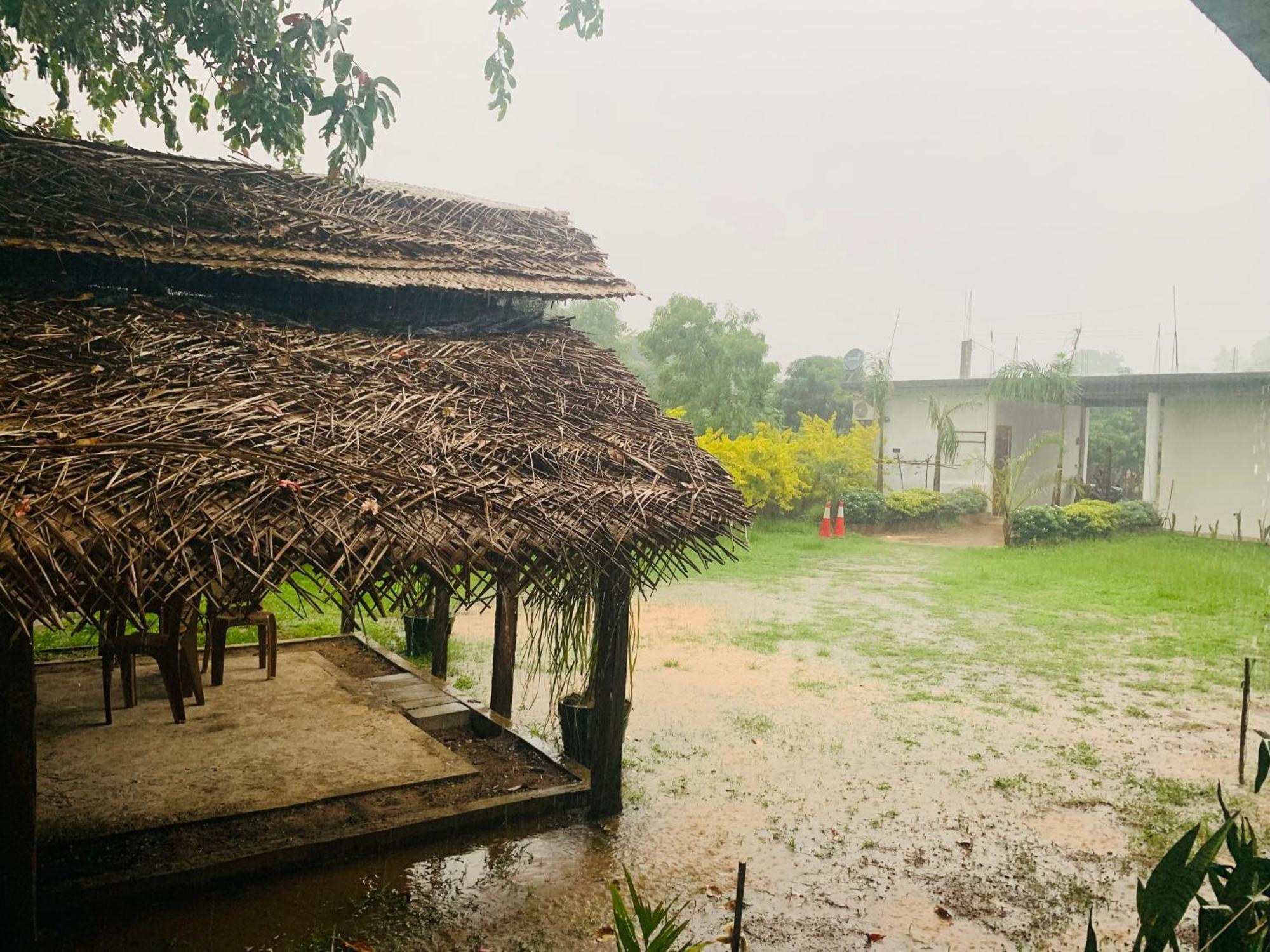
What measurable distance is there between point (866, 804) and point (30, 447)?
4807mm

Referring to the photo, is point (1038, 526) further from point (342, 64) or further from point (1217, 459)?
point (342, 64)

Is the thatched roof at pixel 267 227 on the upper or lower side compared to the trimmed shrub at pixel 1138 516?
upper

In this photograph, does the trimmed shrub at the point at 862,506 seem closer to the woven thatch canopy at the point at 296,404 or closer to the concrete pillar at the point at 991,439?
the concrete pillar at the point at 991,439

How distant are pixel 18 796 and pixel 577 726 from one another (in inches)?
114

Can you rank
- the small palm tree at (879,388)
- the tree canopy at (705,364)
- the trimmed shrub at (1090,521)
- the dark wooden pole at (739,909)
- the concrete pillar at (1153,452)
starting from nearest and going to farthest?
the dark wooden pole at (739,909), the trimmed shrub at (1090,521), the concrete pillar at (1153,452), the small palm tree at (879,388), the tree canopy at (705,364)

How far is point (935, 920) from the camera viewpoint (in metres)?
4.17

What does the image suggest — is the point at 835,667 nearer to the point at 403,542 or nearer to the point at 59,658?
the point at 403,542

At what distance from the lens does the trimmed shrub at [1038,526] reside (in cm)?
1689

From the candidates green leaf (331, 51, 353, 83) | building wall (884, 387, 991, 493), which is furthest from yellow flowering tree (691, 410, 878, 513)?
green leaf (331, 51, 353, 83)

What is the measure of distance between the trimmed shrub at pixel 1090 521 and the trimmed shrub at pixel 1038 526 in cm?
16

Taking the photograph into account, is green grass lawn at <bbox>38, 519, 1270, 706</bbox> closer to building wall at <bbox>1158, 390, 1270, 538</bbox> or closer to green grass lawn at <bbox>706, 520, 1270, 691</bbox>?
green grass lawn at <bbox>706, 520, 1270, 691</bbox>

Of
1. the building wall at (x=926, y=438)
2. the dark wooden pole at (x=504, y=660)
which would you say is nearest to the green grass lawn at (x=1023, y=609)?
the dark wooden pole at (x=504, y=660)

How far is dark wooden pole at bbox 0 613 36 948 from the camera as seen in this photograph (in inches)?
131

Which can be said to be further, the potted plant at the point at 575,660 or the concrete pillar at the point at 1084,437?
the concrete pillar at the point at 1084,437
